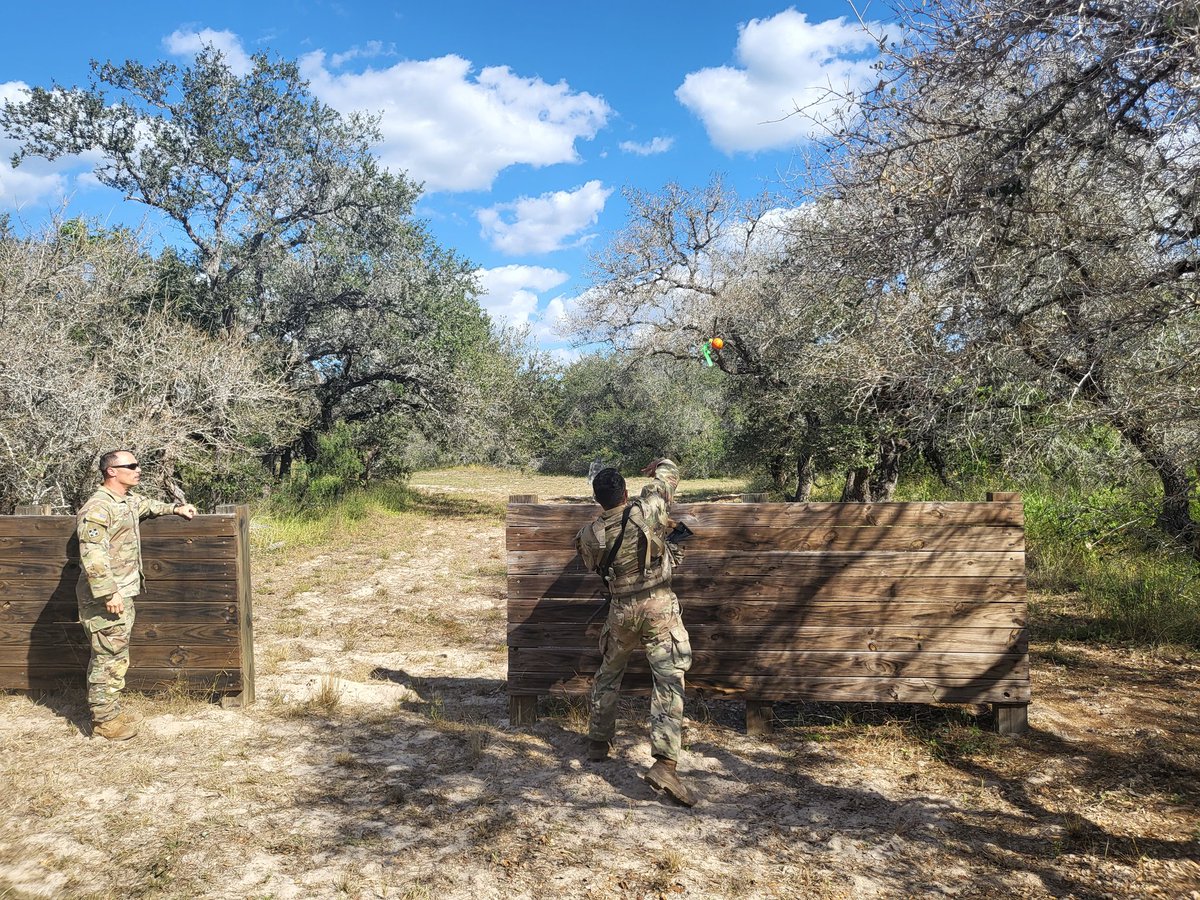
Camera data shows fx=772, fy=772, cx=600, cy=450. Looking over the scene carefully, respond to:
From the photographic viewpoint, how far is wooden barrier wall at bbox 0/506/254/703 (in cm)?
550

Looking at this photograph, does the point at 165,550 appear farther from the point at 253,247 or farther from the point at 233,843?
the point at 253,247

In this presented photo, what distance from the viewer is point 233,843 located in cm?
372

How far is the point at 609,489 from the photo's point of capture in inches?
184

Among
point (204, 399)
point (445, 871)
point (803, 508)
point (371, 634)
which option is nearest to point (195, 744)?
point (445, 871)

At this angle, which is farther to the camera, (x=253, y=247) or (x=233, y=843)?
(x=253, y=247)

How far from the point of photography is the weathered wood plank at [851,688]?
16.0ft

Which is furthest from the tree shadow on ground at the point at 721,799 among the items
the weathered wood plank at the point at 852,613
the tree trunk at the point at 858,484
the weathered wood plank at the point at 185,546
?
the tree trunk at the point at 858,484

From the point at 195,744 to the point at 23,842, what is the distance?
4.03 ft

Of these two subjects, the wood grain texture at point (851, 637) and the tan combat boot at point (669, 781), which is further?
the wood grain texture at point (851, 637)

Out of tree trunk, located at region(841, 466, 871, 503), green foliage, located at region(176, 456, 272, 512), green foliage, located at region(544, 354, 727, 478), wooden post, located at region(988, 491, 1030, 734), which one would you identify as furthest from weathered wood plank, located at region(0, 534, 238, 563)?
green foliage, located at region(544, 354, 727, 478)

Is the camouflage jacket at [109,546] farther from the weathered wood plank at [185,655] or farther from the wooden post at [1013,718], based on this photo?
the wooden post at [1013,718]

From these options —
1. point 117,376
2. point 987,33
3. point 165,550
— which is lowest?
point 165,550

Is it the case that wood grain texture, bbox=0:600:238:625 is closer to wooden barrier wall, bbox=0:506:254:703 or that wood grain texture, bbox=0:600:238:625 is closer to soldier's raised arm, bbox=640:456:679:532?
wooden barrier wall, bbox=0:506:254:703

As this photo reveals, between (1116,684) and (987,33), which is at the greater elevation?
(987,33)
